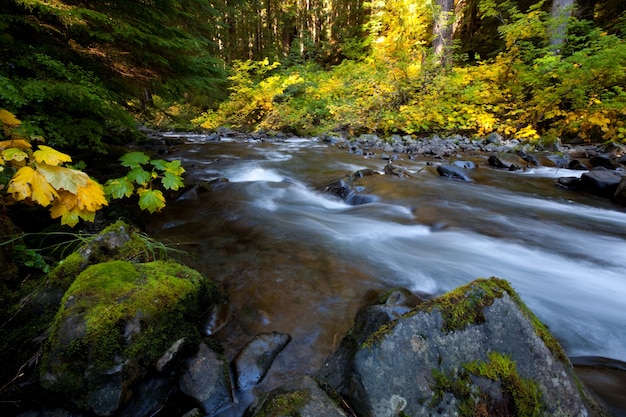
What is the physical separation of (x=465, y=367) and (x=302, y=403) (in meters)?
0.68

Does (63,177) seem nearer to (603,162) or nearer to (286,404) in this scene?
(286,404)

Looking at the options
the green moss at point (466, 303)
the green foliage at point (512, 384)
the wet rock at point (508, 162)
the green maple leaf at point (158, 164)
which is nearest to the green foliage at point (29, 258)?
the green maple leaf at point (158, 164)

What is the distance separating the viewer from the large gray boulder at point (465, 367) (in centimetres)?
123

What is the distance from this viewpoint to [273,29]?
2733 centimetres

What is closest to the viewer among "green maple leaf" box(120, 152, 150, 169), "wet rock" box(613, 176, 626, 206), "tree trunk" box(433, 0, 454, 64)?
"green maple leaf" box(120, 152, 150, 169)

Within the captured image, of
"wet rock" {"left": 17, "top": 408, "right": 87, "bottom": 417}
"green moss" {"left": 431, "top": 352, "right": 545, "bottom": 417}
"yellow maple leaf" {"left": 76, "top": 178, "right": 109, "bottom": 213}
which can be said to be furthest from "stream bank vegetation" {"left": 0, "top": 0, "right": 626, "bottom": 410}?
"green moss" {"left": 431, "top": 352, "right": 545, "bottom": 417}

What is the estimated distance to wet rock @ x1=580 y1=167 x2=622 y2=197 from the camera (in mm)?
5316

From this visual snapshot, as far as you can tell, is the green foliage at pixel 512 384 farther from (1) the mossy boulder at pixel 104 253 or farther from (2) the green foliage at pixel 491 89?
(2) the green foliage at pixel 491 89

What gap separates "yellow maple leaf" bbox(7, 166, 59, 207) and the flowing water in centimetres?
131

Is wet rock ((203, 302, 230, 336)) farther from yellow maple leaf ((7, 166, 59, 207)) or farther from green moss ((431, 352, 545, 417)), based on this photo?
green moss ((431, 352, 545, 417))

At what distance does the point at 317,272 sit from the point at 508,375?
5.80 feet

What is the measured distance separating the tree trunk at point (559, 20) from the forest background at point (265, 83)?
5cm

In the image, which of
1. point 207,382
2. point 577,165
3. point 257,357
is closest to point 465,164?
point 577,165

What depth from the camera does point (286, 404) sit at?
1.22m
